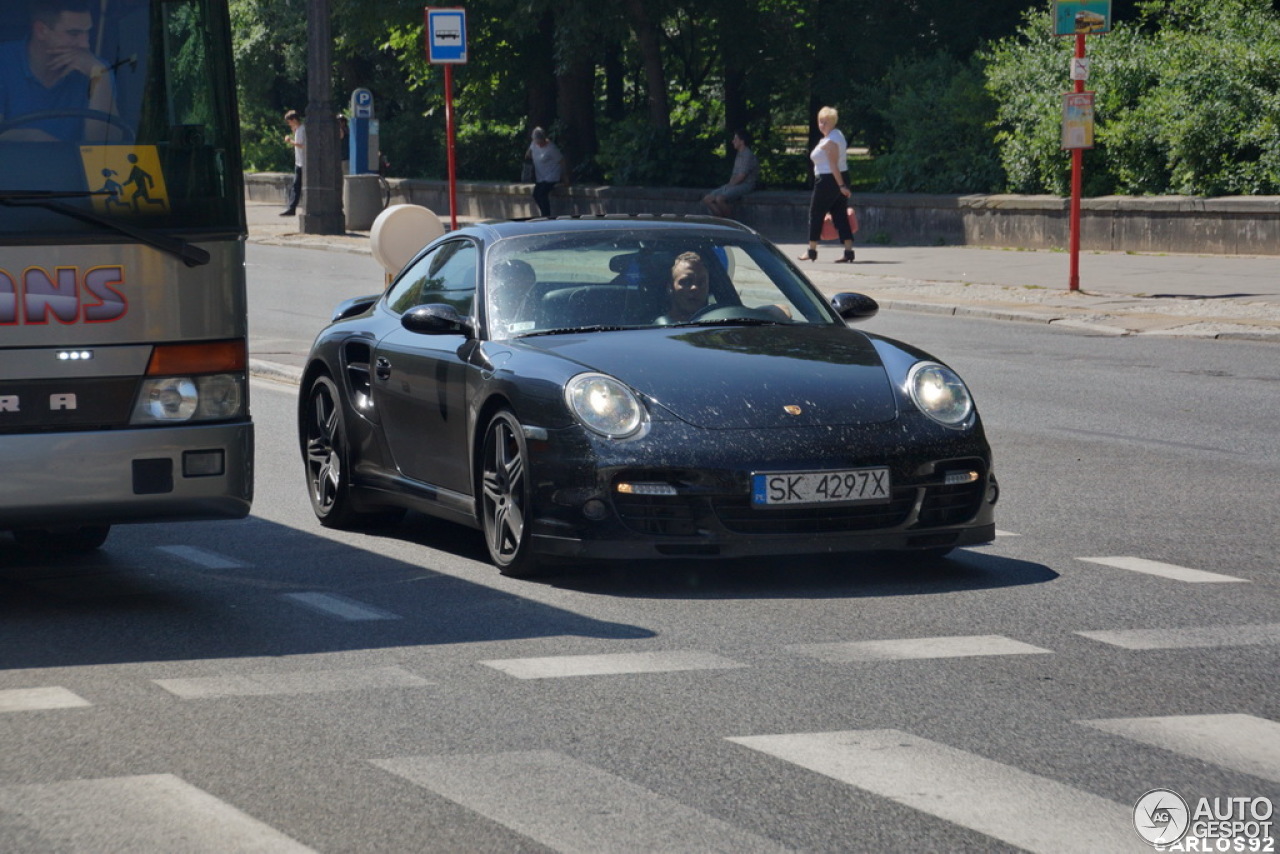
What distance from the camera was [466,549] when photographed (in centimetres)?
838

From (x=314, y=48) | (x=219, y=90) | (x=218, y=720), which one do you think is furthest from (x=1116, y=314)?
(x=314, y=48)

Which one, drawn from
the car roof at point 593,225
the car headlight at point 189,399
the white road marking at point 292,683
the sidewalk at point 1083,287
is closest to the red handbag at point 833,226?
the sidewalk at point 1083,287

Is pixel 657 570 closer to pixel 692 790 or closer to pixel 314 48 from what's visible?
pixel 692 790

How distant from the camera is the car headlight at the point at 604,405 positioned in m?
7.22

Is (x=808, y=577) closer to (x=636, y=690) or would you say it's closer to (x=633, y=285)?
→ (x=633, y=285)

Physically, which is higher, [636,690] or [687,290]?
[687,290]

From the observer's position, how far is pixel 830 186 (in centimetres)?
2469

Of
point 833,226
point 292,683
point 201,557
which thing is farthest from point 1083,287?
point 292,683

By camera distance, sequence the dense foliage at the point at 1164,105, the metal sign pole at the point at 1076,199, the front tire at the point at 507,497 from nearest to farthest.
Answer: the front tire at the point at 507,497 → the metal sign pole at the point at 1076,199 → the dense foliage at the point at 1164,105

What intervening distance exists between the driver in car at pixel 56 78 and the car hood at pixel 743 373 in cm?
192

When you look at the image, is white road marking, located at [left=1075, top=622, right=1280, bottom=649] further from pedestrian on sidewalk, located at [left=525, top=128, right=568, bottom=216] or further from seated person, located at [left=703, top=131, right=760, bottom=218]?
pedestrian on sidewalk, located at [left=525, top=128, right=568, bottom=216]

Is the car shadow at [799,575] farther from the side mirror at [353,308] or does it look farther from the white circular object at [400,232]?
the white circular object at [400,232]

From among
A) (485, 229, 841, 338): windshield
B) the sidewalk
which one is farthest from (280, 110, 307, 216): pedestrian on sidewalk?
(485, 229, 841, 338): windshield

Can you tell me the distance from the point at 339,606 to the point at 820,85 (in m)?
31.9
